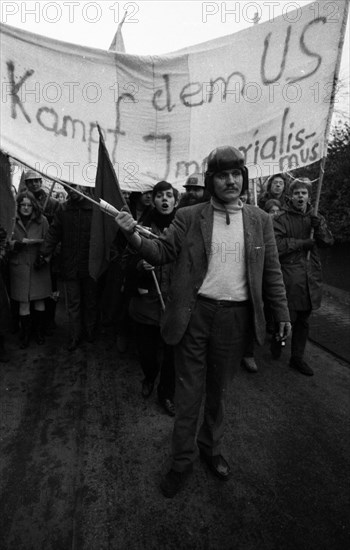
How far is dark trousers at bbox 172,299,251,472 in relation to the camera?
2096 mm

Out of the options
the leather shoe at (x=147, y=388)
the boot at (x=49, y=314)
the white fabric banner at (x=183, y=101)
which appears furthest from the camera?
the boot at (x=49, y=314)

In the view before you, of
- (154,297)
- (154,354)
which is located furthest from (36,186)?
(154,354)

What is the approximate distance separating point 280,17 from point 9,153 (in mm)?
2364

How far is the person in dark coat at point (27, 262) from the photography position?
4238 millimetres

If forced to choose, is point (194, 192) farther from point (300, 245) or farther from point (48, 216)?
point (48, 216)

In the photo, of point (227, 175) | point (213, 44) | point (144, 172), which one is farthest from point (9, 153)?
point (213, 44)

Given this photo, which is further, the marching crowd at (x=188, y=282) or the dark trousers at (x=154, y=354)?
the dark trousers at (x=154, y=354)

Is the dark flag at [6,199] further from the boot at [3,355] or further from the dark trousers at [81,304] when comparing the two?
the boot at [3,355]

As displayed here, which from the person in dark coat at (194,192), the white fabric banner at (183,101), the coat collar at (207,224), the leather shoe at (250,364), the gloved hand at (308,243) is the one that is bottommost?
the leather shoe at (250,364)

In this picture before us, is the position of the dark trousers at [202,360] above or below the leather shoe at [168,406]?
above

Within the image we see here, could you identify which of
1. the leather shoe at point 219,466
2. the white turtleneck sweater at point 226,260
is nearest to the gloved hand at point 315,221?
the white turtleneck sweater at point 226,260

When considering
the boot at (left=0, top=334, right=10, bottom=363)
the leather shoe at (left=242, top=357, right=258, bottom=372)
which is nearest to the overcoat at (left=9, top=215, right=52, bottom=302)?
the boot at (left=0, top=334, right=10, bottom=363)

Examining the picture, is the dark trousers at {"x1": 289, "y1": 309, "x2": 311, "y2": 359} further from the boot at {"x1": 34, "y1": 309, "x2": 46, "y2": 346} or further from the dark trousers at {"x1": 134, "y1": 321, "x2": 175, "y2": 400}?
the boot at {"x1": 34, "y1": 309, "x2": 46, "y2": 346}

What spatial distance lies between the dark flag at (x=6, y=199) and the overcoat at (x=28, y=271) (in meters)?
1.40
